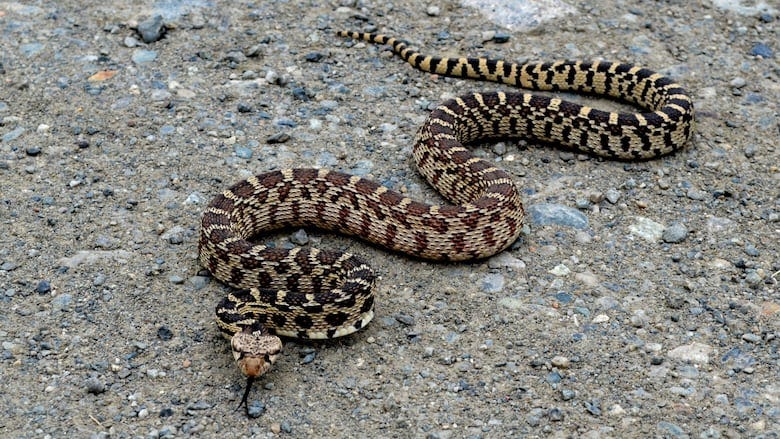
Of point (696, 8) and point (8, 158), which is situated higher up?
point (696, 8)

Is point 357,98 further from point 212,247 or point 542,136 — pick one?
point 212,247

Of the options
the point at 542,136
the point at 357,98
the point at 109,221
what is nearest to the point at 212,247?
the point at 109,221

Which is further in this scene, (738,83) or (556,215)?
(738,83)

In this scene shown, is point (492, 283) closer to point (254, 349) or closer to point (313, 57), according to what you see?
point (254, 349)

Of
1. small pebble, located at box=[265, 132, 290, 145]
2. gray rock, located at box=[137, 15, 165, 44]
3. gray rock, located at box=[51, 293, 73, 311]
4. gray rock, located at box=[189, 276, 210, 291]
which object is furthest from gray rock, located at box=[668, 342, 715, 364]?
gray rock, located at box=[137, 15, 165, 44]

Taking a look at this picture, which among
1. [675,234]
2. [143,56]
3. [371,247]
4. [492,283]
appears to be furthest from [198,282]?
[675,234]

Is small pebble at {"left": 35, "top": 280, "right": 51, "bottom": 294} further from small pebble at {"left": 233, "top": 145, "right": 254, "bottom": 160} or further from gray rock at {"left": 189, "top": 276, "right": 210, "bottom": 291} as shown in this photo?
small pebble at {"left": 233, "top": 145, "right": 254, "bottom": 160}

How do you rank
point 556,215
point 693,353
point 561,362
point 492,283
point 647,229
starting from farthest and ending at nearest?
point 556,215 < point 647,229 < point 492,283 < point 693,353 < point 561,362
